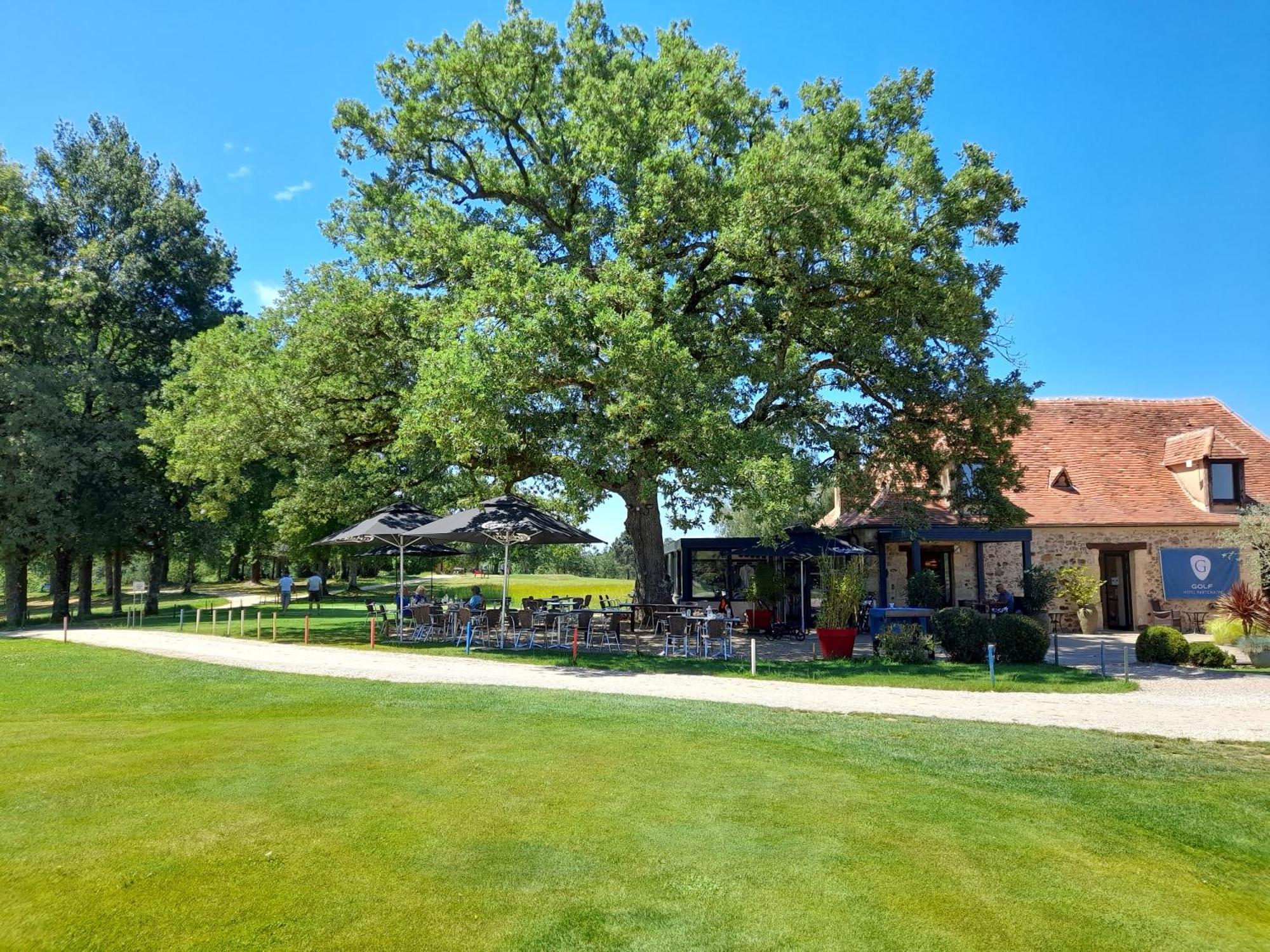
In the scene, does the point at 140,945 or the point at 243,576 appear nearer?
the point at 140,945

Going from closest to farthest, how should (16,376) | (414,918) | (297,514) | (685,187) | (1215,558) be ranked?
(414,918) < (685,187) < (297,514) < (1215,558) < (16,376)

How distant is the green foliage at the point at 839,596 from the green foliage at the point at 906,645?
84cm

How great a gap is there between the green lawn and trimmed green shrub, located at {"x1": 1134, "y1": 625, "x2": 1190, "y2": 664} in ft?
30.2

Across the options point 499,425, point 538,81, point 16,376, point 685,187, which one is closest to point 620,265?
point 685,187

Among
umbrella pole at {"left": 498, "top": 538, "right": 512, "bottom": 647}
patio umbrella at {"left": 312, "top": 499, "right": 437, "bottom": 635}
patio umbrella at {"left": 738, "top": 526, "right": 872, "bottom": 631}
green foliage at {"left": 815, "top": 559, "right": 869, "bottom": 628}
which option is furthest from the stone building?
patio umbrella at {"left": 312, "top": 499, "right": 437, "bottom": 635}

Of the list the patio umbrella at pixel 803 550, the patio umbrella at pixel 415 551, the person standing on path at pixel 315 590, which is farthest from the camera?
the person standing on path at pixel 315 590

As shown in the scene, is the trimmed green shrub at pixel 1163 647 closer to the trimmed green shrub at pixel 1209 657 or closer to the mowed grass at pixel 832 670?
the trimmed green shrub at pixel 1209 657

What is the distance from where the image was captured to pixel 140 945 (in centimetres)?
391

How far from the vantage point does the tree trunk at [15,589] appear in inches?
1199

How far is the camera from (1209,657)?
55.7 feet

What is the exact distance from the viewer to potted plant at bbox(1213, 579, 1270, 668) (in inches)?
677

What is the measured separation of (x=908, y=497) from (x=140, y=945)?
19641 mm

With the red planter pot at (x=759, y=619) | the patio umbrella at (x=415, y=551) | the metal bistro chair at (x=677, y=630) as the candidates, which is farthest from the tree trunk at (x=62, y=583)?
the red planter pot at (x=759, y=619)

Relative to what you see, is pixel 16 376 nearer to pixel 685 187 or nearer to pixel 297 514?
pixel 297 514
